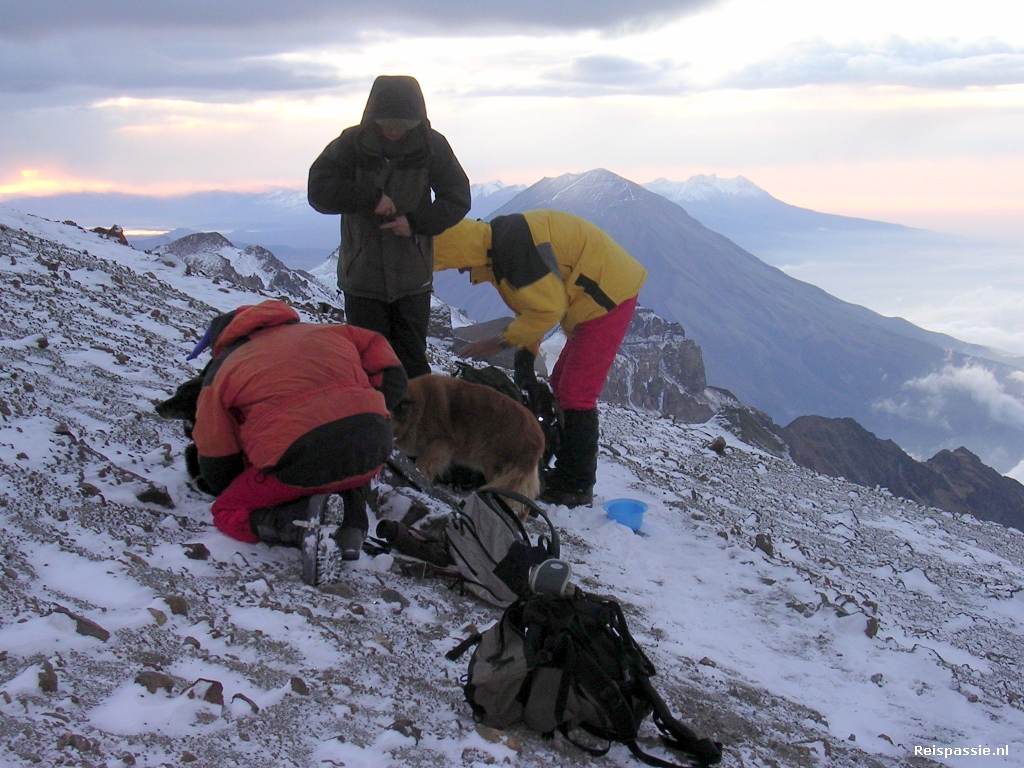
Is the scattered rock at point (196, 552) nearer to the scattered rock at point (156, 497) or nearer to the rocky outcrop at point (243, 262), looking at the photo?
the scattered rock at point (156, 497)

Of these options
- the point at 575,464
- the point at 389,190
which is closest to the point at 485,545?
the point at 575,464

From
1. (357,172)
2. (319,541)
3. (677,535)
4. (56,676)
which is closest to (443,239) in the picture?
(357,172)

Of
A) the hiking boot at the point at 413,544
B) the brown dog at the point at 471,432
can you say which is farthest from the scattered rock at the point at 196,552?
the brown dog at the point at 471,432

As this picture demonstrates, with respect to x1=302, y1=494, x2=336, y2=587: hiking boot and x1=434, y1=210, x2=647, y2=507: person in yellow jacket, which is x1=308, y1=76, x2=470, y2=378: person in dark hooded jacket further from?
x1=302, y1=494, x2=336, y2=587: hiking boot

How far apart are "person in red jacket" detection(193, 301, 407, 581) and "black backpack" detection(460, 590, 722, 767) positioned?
1.09 meters

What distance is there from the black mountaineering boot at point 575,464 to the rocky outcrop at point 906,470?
1002 inches

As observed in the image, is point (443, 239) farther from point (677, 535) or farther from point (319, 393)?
point (677, 535)

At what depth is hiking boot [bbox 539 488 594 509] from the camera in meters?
5.83

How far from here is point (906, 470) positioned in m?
34.2

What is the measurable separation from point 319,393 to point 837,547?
216 inches

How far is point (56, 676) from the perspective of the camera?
2326 millimetres

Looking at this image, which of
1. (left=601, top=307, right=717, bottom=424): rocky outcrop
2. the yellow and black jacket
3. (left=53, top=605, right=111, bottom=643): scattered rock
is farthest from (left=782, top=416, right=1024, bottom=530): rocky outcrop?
(left=53, top=605, right=111, bottom=643): scattered rock

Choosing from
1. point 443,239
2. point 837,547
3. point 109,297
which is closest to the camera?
point 443,239

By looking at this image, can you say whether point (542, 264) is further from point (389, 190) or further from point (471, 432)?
point (471, 432)
